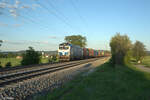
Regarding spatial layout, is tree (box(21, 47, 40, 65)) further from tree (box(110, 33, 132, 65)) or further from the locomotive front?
tree (box(110, 33, 132, 65))

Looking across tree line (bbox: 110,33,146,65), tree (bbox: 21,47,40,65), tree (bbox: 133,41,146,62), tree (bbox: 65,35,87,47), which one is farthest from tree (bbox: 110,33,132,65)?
tree (bbox: 65,35,87,47)

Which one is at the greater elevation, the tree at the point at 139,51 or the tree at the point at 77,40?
the tree at the point at 77,40

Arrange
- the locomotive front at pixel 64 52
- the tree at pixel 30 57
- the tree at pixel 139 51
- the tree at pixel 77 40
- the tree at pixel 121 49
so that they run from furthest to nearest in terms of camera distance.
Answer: the tree at pixel 77 40 → the locomotive front at pixel 64 52 → the tree at pixel 139 51 → the tree at pixel 30 57 → the tree at pixel 121 49

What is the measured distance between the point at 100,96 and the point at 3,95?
367 cm

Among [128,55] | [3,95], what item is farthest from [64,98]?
[128,55]

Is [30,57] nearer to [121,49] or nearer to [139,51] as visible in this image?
[121,49]

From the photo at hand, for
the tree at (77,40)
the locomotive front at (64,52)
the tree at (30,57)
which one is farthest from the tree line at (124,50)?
the tree at (77,40)

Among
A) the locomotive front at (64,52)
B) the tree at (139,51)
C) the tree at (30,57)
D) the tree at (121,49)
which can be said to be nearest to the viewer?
the tree at (121,49)

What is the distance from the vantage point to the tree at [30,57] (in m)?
21.2

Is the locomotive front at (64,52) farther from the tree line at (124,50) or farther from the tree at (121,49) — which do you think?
the tree at (121,49)

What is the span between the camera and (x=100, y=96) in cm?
490

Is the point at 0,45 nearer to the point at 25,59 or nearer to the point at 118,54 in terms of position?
the point at 25,59

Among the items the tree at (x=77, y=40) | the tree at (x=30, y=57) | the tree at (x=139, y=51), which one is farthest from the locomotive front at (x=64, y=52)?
the tree at (x=77, y=40)

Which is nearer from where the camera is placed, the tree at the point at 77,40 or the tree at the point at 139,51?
the tree at the point at 139,51
